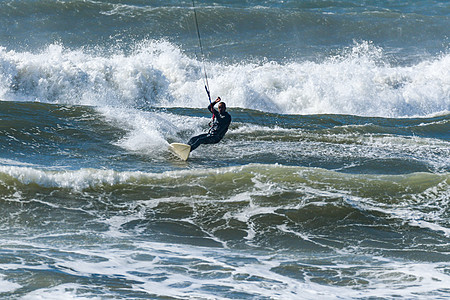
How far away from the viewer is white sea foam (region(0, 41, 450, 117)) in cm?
1775

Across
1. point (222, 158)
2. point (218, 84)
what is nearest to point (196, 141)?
point (222, 158)

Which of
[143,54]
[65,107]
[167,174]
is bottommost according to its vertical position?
[167,174]

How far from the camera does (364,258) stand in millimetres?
8375

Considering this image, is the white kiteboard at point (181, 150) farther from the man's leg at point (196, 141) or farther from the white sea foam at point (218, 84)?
the white sea foam at point (218, 84)

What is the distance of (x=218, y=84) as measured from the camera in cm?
1898

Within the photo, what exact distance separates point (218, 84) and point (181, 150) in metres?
6.98

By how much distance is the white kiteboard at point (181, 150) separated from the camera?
40.2 feet

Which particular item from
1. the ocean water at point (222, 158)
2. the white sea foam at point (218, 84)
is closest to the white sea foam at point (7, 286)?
the ocean water at point (222, 158)

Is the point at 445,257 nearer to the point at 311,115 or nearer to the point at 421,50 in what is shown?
the point at 311,115

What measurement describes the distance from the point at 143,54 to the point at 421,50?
1118 cm

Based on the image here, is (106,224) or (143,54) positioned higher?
(143,54)

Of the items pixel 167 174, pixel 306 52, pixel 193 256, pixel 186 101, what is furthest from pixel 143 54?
pixel 193 256

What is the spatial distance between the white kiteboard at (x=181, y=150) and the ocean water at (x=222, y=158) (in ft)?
0.94

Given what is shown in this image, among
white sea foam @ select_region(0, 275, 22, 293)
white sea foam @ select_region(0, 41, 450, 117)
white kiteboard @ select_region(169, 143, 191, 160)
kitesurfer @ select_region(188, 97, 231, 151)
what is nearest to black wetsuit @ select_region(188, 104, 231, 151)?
kitesurfer @ select_region(188, 97, 231, 151)
